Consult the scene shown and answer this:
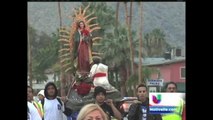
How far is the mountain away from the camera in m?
5.32

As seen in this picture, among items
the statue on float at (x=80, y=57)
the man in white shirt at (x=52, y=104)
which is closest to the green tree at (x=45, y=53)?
the statue on float at (x=80, y=57)

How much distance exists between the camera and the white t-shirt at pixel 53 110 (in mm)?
5219

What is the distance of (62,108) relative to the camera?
208 inches

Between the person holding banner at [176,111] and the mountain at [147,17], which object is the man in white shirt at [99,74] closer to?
the mountain at [147,17]

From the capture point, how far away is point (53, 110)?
207 inches

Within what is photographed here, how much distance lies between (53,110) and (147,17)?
1438mm

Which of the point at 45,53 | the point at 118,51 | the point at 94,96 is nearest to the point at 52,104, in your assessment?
the point at 94,96

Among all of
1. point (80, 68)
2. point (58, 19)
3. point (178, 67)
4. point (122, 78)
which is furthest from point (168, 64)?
point (58, 19)

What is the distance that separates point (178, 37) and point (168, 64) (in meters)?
0.37

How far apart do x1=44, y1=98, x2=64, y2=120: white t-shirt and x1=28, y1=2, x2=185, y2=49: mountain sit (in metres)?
0.77

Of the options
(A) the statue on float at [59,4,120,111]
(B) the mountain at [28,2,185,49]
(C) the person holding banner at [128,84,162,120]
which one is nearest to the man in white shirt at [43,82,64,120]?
(A) the statue on float at [59,4,120,111]

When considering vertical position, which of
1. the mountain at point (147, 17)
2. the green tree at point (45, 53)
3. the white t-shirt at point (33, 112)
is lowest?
the white t-shirt at point (33, 112)

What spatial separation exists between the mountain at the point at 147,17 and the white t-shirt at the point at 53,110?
2.52 ft
